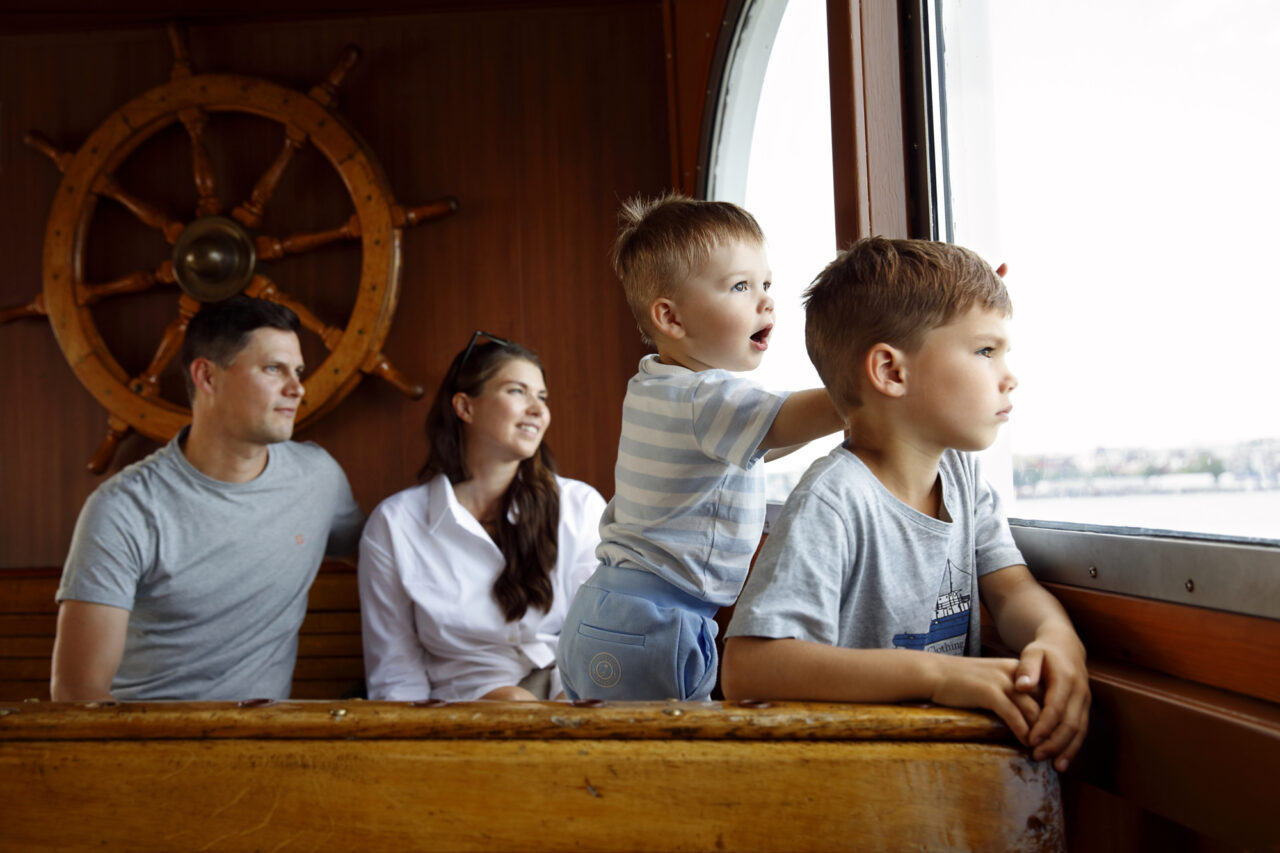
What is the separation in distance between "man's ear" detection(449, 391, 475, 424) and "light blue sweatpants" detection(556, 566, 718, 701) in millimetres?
966

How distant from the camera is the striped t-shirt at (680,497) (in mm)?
963

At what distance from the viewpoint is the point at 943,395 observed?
0.75 metres

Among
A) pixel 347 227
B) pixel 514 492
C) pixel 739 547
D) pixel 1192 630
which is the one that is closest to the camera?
pixel 1192 630

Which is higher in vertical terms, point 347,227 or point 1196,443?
point 347,227

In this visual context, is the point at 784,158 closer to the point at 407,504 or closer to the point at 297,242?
the point at 407,504

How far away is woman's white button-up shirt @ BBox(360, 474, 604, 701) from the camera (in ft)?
5.65

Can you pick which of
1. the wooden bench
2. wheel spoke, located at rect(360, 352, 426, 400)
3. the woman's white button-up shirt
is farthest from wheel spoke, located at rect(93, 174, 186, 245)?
the woman's white button-up shirt

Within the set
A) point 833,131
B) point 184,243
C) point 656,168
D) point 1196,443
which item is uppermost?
point 656,168

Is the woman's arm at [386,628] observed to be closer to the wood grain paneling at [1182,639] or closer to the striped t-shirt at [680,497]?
the striped t-shirt at [680,497]

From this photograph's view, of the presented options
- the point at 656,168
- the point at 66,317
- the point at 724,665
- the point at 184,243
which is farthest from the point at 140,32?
the point at 724,665

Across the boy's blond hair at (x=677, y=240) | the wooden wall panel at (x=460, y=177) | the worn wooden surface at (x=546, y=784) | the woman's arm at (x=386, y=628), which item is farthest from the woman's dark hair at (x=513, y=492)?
the worn wooden surface at (x=546, y=784)

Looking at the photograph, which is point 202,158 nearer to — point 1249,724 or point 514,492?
point 514,492

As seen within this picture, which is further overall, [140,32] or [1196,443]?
[140,32]

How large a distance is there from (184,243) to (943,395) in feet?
7.31
